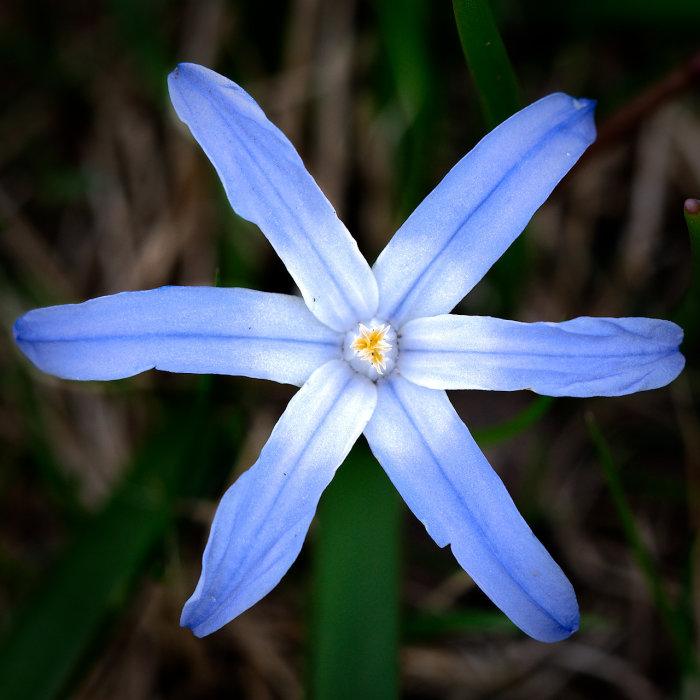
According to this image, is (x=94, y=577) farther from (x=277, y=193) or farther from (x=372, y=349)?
(x=277, y=193)

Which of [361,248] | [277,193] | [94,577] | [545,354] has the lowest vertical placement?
[94,577]

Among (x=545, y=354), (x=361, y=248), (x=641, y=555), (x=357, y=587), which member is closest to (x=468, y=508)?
(x=545, y=354)

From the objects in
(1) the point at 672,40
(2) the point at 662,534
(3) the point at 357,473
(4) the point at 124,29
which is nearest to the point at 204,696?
(3) the point at 357,473

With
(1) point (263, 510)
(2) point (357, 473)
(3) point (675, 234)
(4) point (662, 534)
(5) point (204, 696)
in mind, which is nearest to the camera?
(1) point (263, 510)

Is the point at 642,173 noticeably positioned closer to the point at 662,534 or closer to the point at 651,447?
the point at 651,447

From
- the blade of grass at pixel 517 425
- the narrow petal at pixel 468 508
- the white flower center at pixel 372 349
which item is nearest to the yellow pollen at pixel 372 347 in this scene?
the white flower center at pixel 372 349

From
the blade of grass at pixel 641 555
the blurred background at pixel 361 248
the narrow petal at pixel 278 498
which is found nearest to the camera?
the narrow petal at pixel 278 498

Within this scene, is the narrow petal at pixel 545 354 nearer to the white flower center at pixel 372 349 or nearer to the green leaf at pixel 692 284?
the white flower center at pixel 372 349
